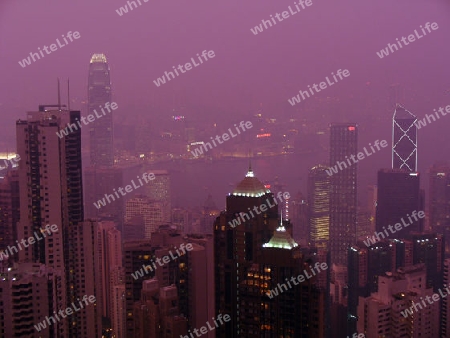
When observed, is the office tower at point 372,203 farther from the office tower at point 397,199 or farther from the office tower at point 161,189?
the office tower at point 161,189

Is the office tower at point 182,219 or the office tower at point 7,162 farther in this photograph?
the office tower at point 182,219

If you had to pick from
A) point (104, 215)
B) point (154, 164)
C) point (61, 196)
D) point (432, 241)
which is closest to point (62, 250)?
point (61, 196)

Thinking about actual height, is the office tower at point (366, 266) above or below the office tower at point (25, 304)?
below

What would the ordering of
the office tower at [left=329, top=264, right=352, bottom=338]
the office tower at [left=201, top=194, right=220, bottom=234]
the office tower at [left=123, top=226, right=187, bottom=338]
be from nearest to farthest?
the office tower at [left=329, top=264, right=352, bottom=338] < the office tower at [left=201, top=194, right=220, bottom=234] < the office tower at [left=123, top=226, right=187, bottom=338]

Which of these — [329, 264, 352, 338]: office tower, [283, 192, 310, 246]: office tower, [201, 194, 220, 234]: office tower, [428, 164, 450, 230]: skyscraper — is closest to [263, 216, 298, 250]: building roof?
[201, 194, 220, 234]: office tower

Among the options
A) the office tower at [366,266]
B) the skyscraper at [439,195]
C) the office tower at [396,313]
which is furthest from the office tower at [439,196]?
the office tower at [396,313]

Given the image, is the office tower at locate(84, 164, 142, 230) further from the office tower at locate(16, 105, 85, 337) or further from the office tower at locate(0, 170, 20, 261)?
the office tower at locate(0, 170, 20, 261)

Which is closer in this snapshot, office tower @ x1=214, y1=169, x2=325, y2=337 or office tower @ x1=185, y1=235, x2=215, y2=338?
office tower @ x1=214, y1=169, x2=325, y2=337
